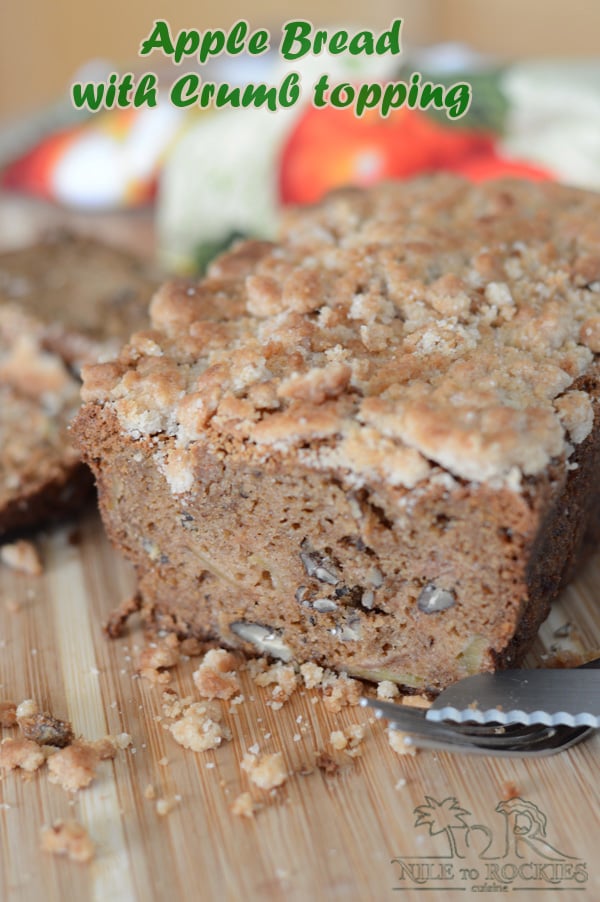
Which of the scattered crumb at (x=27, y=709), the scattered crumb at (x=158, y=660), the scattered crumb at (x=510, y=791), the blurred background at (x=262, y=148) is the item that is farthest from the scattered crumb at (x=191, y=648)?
the blurred background at (x=262, y=148)

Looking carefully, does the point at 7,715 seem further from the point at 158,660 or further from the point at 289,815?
the point at 289,815

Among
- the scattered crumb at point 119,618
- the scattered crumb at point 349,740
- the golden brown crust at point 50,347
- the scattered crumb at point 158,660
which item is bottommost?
Result: the scattered crumb at point 349,740

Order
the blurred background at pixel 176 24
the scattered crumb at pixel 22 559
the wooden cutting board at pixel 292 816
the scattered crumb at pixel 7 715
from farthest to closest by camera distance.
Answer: the blurred background at pixel 176 24
the scattered crumb at pixel 22 559
the scattered crumb at pixel 7 715
the wooden cutting board at pixel 292 816

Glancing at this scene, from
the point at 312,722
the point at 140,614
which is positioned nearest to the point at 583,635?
the point at 312,722

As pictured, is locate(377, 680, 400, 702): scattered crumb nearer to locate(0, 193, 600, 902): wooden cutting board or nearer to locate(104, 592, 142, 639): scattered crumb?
locate(0, 193, 600, 902): wooden cutting board

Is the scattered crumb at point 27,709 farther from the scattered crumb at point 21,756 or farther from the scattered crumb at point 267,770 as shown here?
the scattered crumb at point 267,770

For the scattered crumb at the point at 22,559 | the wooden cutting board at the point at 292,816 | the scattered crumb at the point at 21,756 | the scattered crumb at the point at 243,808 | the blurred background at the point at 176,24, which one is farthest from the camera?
the blurred background at the point at 176,24
